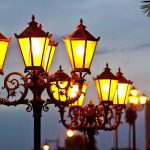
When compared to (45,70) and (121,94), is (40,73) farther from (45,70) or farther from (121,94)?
(121,94)

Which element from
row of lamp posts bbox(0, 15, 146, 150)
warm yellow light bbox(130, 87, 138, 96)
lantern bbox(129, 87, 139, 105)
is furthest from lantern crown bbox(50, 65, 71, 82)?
warm yellow light bbox(130, 87, 138, 96)

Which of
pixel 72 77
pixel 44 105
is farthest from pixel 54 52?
pixel 44 105

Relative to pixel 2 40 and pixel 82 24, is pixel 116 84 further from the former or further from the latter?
pixel 2 40

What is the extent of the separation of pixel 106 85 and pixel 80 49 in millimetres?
2389

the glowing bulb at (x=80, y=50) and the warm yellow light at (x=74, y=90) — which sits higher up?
the glowing bulb at (x=80, y=50)

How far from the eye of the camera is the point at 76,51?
1236 cm

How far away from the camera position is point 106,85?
575 inches

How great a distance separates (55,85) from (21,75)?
0.59m

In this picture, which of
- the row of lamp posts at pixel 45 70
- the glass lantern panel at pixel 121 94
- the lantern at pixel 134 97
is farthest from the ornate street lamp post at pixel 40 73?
the lantern at pixel 134 97

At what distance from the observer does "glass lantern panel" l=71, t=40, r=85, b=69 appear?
12344 mm

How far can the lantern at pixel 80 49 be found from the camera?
40.6 ft

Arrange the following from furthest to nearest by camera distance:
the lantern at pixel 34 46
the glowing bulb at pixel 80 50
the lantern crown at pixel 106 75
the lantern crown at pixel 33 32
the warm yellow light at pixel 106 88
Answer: the lantern crown at pixel 106 75 → the warm yellow light at pixel 106 88 → the glowing bulb at pixel 80 50 → the lantern crown at pixel 33 32 → the lantern at pixel 34 46

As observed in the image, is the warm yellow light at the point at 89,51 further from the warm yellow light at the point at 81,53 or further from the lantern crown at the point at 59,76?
the lantern crown at the point at 59,76

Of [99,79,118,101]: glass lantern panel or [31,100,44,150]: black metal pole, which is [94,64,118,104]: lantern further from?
[31,100,44,150]: black metal pole
